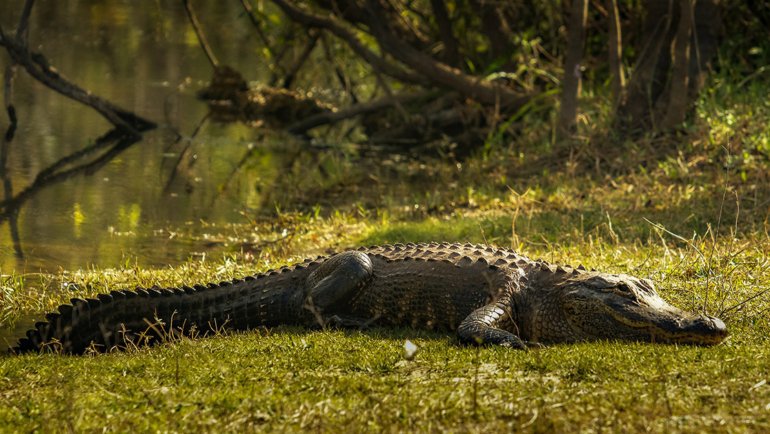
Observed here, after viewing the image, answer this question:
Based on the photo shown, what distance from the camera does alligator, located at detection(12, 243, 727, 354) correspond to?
5043 mm

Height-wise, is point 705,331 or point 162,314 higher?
point 705,331

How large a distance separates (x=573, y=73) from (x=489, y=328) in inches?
276

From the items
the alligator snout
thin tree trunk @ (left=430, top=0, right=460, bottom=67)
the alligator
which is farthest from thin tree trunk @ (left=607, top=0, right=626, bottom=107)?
the alligator snout

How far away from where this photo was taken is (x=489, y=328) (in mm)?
4953

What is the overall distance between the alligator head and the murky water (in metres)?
3.67

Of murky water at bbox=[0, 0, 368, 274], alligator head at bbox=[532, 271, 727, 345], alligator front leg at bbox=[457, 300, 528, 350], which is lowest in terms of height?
murky water at bbox=[0, 0, 368, 274]

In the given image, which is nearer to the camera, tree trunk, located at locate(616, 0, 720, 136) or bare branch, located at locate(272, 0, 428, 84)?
tree trunk, located at locate(616, 0, 720, 136)

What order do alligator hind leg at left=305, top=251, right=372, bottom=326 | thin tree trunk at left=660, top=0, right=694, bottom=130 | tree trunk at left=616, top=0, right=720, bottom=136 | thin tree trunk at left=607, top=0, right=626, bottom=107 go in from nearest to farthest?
alligator hind leg at left=305, top=251, right=372, bottom=326
thin tree trunk at left=660, top=0, right=694, bottom=130
tree trunk at left=616, top=0, right=720, bottom=136
thin tree trunk at left=607, top=0, right=626, bottom=107

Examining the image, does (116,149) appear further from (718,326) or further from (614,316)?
(718,326)

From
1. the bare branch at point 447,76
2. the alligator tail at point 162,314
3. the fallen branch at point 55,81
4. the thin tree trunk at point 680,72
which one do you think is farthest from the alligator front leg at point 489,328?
the fallen branch at point 55,81

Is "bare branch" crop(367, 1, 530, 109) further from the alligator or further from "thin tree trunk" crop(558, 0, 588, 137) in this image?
the alligator

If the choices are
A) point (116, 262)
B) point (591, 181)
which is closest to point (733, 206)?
point (591, 181)

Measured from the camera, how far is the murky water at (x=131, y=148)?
8.77 m

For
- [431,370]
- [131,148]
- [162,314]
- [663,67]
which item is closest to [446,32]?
[663,67]
